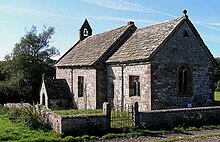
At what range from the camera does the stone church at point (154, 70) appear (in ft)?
61.9

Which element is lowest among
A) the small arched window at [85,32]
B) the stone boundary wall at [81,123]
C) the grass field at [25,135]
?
the grass field at [25,135]

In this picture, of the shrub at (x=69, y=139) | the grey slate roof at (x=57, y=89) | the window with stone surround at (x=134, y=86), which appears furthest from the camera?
the grey slate roof at (x=57, y=89)

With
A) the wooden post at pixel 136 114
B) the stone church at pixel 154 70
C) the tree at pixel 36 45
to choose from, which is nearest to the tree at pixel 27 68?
the tree at pixel 36 45

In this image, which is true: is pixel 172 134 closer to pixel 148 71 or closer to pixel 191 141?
pixel 191 141

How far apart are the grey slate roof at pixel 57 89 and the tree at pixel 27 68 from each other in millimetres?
12692

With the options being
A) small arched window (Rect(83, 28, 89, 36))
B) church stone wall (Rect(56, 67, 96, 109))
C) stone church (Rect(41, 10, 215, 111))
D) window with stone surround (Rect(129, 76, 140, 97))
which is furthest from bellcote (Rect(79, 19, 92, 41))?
window with stone surround (Rect(129, 76, 140, 97))

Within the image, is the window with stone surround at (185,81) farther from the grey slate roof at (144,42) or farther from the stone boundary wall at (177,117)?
the stone boundary wall at (177,117)

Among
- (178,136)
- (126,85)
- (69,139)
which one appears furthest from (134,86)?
(69,139)

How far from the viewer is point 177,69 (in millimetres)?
19547

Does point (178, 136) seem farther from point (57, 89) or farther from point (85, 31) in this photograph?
point (85, 31)

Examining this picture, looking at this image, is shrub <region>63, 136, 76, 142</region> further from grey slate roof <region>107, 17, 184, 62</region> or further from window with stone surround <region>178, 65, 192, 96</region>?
window with stone surround <region>178, 65, 192, 96</region>

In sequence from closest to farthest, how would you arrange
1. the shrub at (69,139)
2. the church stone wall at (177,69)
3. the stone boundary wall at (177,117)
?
the shrub at (69,139) → the stone boundary wall at (177,117) → the church stone wall at (177,69)

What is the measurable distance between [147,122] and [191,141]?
3.27 meters

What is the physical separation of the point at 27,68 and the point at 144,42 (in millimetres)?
24778
